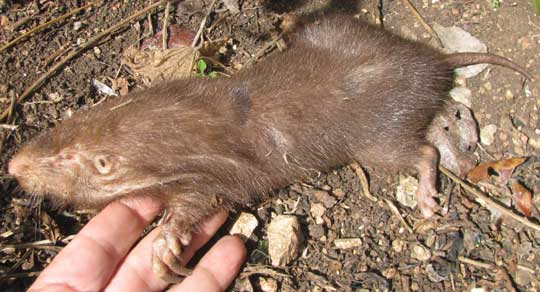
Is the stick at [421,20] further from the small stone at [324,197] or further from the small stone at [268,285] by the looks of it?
the small stone at [268,285]

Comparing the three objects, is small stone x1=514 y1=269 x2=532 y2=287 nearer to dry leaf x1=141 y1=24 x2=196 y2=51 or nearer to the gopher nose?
dry leaf x1=141 y1=24 x2=196 y2=51

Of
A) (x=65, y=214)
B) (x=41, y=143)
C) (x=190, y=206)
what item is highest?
(x=41, y=143)

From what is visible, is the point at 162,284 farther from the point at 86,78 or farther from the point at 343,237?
the point at 86,78

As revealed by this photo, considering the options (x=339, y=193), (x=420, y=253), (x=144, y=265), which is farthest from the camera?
(x=339, y=193)

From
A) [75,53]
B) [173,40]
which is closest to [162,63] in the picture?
[173,40]

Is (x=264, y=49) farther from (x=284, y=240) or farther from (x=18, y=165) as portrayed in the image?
(x=18, y=165)

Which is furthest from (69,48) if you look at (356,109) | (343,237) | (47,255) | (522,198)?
(522,198)

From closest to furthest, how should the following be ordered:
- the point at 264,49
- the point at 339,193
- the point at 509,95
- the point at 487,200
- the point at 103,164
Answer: the point at 103,164 < the point at 487,200 < the point at 339,193 < the point at 509,95 < the point at 264,49

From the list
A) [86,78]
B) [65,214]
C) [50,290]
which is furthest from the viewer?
[86,78]
